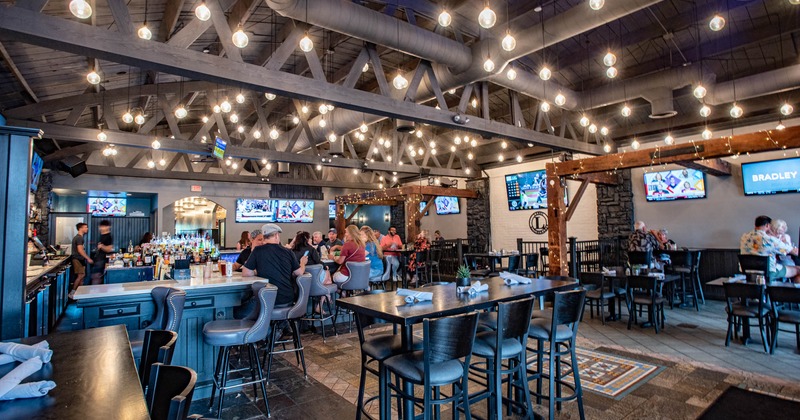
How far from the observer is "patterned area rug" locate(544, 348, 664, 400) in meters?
3.77

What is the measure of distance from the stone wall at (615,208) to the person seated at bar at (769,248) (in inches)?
149

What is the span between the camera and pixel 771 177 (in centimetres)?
786

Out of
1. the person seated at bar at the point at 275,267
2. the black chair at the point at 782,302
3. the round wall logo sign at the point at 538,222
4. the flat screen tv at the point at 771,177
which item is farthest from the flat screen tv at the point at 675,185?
the person seated at bar at the point at 275,267

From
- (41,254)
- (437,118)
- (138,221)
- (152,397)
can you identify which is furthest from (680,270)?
(138,221)

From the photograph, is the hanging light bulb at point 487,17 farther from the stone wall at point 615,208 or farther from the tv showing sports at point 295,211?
the tv showing sports at point 295,211

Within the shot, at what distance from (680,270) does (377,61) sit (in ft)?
22.6

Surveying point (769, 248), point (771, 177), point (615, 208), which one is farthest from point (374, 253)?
point (771, 177)

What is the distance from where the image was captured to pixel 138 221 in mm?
14414

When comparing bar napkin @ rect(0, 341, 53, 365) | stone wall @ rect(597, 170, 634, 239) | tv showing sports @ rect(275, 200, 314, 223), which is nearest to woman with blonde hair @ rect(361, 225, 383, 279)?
bar napkin @ rect(0, 341, 53, 365)

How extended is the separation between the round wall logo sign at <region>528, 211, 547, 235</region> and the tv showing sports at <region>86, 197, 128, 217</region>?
14.2m

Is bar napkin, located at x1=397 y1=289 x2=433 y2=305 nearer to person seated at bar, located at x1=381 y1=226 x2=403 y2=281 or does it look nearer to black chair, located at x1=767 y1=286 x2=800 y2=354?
black chair, located at x1=767 y1=286 x2=800 y2=354

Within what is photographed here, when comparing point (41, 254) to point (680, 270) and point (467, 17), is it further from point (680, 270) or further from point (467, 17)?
point (680, 270)

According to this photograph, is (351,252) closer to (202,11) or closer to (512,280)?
(512,280)

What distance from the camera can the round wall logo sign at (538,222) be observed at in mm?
11977
